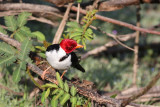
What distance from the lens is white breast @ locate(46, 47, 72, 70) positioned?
314cm

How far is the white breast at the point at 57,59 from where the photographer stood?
3.14 m

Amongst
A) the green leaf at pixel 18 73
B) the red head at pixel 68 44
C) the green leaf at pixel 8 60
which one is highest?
the red head at pixel 68 44

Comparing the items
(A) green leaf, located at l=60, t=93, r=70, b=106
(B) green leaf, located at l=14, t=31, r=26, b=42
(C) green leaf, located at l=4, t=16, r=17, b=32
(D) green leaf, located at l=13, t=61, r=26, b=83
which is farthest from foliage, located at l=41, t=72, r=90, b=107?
(C) green leaf, located at l=4, t=16, r=17, b=32

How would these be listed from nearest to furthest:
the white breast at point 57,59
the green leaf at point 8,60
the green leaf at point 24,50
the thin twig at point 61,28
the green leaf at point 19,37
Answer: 1. the green leaf at point 8,60
2. the green leaf at point 24,50
3. the white breast at point 57,59
4. the green leaf at point 19,37
5. the thin twig at point 61,28

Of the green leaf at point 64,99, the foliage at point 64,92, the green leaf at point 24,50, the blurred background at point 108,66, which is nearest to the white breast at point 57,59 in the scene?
the green leaf at point 24,50

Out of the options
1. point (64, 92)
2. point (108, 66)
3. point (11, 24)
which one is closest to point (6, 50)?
point (11, 24)

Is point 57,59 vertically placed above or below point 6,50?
below

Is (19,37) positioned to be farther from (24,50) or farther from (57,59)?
(57,59)

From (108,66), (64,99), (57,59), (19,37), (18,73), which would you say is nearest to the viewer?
(64,99)

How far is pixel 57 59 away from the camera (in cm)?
315

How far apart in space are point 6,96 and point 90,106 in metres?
1.50

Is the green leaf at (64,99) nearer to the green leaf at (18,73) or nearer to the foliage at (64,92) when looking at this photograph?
the foliage at (64,92)

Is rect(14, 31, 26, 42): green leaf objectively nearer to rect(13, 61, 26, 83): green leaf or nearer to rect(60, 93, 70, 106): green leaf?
rect(13, 61, 26, 83): green leaf

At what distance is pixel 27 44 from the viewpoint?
9.85 ft
